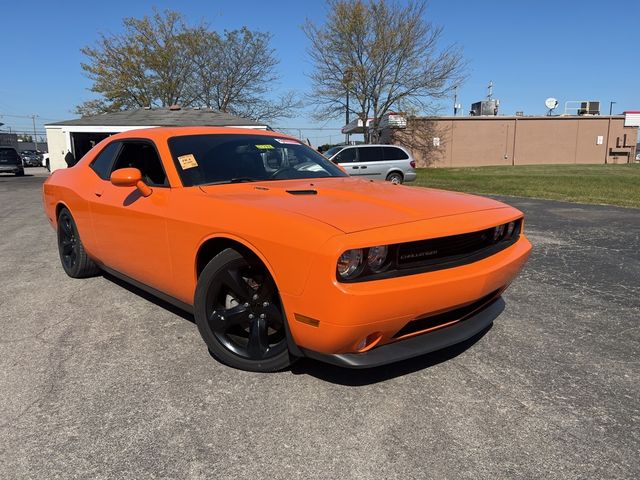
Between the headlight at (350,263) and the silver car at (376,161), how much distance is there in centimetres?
1502

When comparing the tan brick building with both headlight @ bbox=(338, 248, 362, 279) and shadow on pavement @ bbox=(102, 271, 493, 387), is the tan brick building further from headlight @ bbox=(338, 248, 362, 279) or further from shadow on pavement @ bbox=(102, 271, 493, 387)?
headlight @ bbox=(338, 248, 362, 279)

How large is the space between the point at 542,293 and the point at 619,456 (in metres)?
2.56

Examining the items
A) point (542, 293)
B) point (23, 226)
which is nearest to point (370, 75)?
point (23, 226)

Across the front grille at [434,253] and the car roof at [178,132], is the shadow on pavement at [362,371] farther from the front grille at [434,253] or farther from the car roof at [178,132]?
the car roof at [178,132]

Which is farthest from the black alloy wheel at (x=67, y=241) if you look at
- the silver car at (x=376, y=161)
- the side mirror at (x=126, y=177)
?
the silver car at (x=376, y=161)

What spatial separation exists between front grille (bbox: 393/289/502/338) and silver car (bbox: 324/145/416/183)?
14486mm

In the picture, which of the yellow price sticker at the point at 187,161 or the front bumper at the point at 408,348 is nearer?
the front bumper at the point at 408,348

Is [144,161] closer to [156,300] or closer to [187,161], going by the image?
[187,161]

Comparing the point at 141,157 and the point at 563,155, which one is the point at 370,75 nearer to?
the point at 563,155

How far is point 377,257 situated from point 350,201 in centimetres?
58

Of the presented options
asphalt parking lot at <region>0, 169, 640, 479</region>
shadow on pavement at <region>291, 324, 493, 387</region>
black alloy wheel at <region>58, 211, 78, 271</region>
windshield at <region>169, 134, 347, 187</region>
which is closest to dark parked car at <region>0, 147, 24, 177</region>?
black alloy wheel at <region>58, 211, 78, 271</region>

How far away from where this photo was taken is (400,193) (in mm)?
3246

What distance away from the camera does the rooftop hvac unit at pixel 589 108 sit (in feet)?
128

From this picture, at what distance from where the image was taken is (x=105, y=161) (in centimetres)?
445
